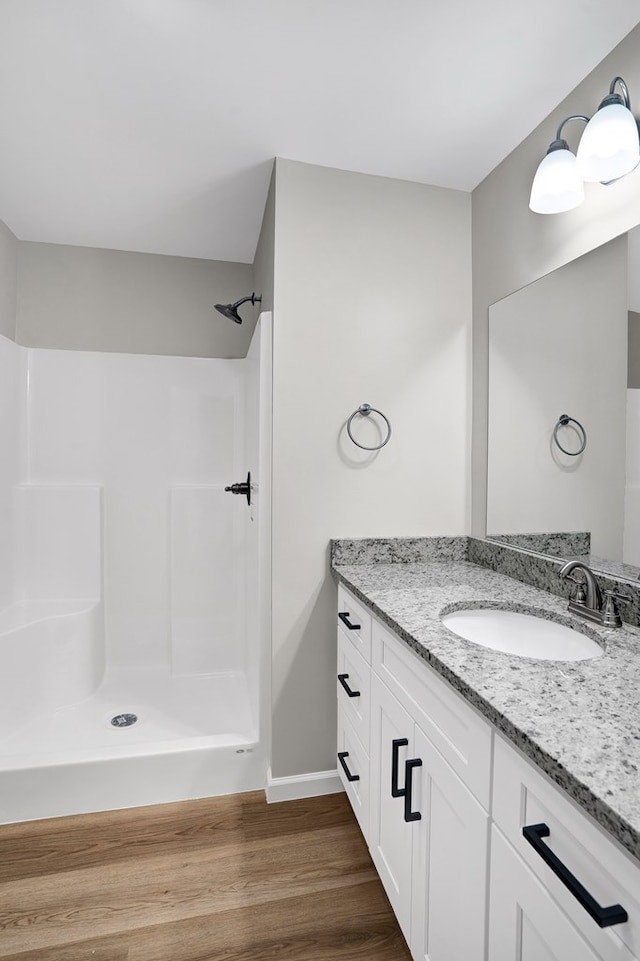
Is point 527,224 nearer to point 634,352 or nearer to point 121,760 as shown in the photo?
point 634,352

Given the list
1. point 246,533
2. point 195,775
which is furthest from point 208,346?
point 195,775

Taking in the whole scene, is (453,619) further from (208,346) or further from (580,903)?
(208,346)

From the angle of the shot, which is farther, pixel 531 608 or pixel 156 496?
pixel 156 496

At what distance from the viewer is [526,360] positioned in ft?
5.74

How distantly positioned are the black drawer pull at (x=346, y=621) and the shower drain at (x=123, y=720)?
120 centimetres

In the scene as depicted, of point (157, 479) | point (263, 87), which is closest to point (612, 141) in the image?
point (263, 87)

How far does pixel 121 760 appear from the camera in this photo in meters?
1.86

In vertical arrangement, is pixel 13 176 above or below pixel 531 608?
above

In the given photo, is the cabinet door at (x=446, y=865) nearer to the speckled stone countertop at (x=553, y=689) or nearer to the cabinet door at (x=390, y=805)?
the cabinet door at (x=390, y=805)

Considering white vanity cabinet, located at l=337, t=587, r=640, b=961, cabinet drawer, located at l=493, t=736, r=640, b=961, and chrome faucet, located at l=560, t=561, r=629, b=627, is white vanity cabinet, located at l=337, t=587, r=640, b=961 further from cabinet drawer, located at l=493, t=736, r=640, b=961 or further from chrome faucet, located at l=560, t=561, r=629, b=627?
chrome faucet, located at l=560, t=561, r=629, b=627

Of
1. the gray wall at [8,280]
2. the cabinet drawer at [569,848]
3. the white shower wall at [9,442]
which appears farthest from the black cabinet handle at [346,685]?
the gray wall at [8,280]

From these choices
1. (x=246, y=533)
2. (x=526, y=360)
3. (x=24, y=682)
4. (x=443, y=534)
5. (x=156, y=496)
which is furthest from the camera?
(x=156, y=496)

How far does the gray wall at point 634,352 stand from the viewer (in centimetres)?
131

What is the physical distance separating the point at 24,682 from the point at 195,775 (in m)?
0.95
